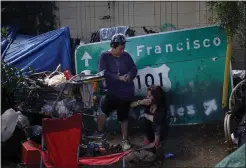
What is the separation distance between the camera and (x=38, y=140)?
19.8ft

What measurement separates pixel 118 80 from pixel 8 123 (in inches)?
69.1

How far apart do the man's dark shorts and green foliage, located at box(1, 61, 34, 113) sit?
120cm

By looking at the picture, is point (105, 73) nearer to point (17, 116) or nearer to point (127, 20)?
point (17, 116)

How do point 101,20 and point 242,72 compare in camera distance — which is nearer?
point 242,72

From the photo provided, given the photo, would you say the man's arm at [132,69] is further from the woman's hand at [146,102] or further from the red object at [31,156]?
the red object at [31,156]

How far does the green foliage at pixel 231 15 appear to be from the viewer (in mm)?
5566

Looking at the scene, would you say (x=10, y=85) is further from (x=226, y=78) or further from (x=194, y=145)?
(x=226, y=78)

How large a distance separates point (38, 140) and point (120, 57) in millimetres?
1742

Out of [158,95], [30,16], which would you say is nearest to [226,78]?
[158,95]

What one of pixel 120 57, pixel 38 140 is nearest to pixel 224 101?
pixel 120 57

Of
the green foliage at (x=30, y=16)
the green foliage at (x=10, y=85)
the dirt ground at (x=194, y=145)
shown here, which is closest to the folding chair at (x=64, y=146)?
the dirt ground at (x=194, y=145)

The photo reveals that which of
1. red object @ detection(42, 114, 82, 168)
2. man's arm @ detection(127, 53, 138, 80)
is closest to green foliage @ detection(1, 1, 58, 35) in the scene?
man's arm @ detection(127, 53, 138, 80)

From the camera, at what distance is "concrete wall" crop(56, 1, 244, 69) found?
854 cm

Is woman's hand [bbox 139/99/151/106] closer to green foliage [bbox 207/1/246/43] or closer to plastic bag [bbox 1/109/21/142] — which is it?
green foliage [bbox 207/1/246/43]
